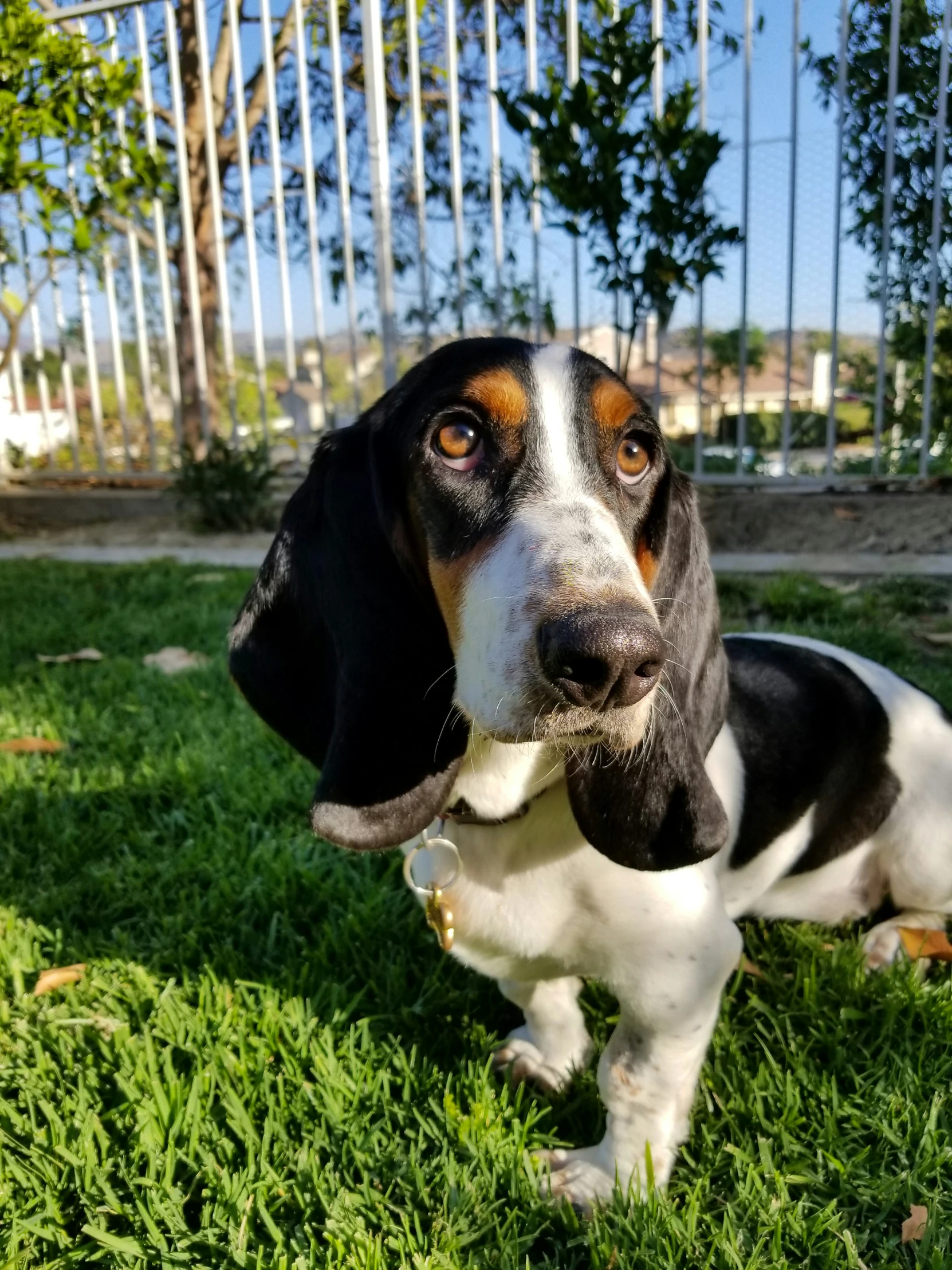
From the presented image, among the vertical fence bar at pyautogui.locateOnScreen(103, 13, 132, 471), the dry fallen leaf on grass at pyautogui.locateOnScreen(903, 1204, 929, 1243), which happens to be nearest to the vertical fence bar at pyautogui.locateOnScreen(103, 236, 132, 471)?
the vertical fence bar at pyautogui.locateOnScreen(103, 13, 132, 471)

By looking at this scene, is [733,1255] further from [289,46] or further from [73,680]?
[289,46]

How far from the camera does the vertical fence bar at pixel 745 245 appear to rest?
5.46 meters

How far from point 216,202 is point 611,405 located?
6804 mm

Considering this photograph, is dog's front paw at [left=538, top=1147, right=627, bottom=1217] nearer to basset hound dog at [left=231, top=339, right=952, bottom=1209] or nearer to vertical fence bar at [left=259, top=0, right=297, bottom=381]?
basset hound dog at [left=231, top=339, right=952, bottom=1209]

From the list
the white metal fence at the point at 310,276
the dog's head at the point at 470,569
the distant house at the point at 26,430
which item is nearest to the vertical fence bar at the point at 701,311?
the white metal fence at the point at 310,276

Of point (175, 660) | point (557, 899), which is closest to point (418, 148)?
point (175, 660)

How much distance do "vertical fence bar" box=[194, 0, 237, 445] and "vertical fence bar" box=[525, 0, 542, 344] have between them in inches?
97.9

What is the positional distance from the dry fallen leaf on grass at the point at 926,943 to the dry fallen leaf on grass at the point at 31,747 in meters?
2.73

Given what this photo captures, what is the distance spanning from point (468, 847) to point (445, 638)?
42cm

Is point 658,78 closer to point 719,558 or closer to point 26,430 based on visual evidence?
point 719,558

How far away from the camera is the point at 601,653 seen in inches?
46.7

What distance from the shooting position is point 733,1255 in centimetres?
Result: 145

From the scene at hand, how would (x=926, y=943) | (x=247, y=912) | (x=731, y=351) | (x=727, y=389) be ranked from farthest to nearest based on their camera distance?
(x=727, y=389) < (x=731, y=351) < (x=247, y=912) < (x=926, y=943)

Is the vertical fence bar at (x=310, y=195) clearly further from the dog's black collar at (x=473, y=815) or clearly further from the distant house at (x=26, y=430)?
the dog's black collar at (x=473, y=815)
